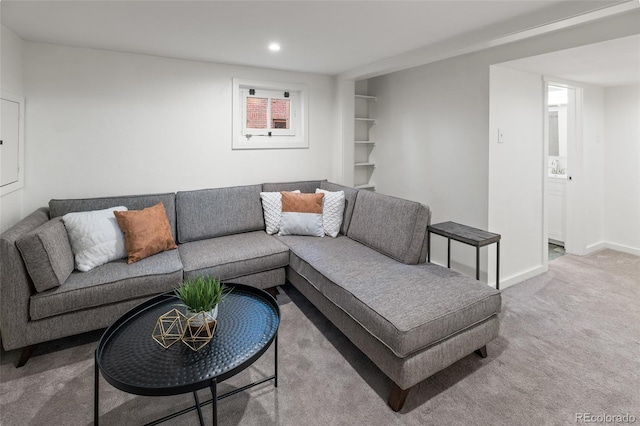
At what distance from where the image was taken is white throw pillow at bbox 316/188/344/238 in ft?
10.9

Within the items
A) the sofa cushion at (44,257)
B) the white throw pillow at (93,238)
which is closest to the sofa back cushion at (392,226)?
the white throw pillow at (93,238)

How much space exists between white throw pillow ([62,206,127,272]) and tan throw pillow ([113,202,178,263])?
0.20ft

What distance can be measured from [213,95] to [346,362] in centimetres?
293

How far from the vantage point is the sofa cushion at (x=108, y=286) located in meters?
2.09

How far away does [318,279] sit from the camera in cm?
247

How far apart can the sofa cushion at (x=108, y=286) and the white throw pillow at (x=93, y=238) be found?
2.6 inches

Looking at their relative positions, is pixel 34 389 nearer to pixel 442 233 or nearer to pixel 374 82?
pixel 442 233

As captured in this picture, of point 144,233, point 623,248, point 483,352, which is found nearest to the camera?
point 483,352

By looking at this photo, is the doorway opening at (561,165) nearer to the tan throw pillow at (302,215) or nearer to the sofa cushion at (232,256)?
the tan throw pillow at (302,215)

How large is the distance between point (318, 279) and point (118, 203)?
1931mm

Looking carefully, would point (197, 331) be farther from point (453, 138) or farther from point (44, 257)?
point (453, 138)

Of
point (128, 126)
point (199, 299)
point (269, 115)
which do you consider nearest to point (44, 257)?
point (199, 299)

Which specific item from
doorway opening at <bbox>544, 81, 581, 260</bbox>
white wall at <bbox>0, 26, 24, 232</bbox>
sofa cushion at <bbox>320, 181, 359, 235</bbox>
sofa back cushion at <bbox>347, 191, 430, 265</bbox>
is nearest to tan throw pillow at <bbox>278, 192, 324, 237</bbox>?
sofa cushion at <bbox>320, 181, 359, 235</bbox>

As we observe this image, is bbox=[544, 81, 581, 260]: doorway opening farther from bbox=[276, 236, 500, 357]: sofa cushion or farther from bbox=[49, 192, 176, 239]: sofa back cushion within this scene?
bbox=[49, 192, 176, 239]: sofa back cushion
